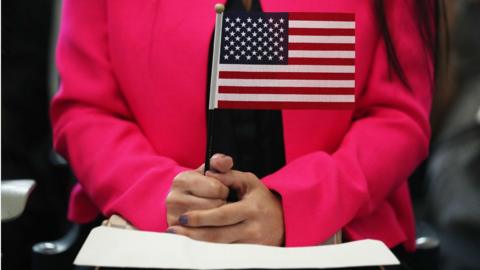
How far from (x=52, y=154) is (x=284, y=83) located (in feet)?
1.80

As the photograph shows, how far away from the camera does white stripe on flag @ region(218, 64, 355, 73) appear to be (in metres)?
0.60

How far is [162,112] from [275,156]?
12 cm

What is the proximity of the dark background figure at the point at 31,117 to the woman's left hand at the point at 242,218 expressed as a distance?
467 mm

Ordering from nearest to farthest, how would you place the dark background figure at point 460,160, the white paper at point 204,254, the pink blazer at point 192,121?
1. the white paper at point 204,254
2. the pink blazer at point 192,121
3. the dark background figure at point 460,160

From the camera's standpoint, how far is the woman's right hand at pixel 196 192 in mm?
599

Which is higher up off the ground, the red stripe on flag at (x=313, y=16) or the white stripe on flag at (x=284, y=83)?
the red stripe on flag at (x=313, y=16)

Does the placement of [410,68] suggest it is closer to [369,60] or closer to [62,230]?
[369,60]

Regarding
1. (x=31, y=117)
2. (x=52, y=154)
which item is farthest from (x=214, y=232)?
(x=31, y=117)

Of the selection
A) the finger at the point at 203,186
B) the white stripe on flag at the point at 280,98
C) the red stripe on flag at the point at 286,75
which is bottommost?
the finger at the point at 203,186

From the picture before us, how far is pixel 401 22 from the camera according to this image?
70 centimetres

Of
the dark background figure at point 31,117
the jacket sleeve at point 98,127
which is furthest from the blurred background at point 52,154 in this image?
the jacket sleeve at point 98,127

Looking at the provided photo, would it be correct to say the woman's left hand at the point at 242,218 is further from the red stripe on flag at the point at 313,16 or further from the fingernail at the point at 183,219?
the red stripe on flag at the point at 313,16

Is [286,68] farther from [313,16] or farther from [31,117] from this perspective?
[31,117]

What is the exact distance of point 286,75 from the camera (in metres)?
0.61
